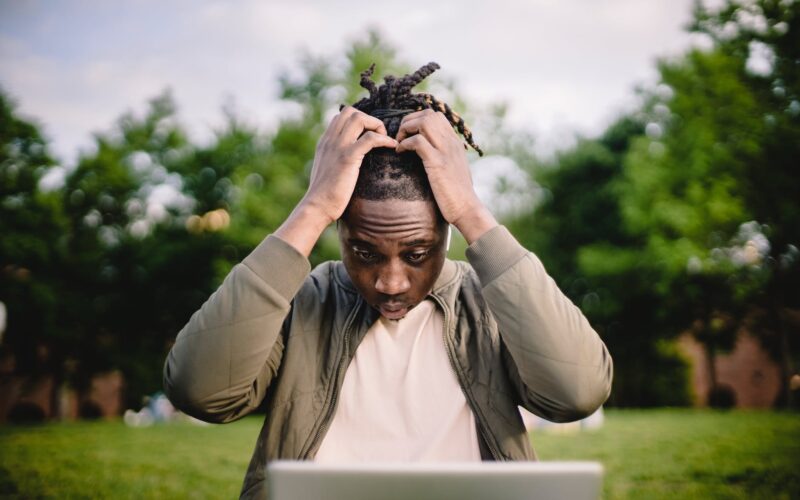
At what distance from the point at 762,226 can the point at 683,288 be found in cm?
467

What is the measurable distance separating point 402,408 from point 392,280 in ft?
1.39

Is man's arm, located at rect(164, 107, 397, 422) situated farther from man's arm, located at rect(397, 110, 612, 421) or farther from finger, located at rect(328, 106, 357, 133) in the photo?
man's arm, located at rect(397, 110, 612, 421)

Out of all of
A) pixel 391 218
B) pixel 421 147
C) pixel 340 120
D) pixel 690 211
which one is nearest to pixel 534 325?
pixel 391 218

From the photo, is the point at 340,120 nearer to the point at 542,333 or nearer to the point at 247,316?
the point at 247,316

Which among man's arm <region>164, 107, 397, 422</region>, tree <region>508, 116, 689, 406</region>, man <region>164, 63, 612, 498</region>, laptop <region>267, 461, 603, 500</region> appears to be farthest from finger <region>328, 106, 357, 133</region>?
tree <region>508, 116, 689, 406</region>

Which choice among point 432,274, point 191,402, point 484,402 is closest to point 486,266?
point 432,274

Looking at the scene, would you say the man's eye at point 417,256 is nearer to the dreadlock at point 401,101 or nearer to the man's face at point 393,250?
the man's face at point 393,250

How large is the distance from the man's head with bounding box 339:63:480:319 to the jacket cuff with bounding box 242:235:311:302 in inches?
8.5

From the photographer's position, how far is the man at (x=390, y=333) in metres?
1.84

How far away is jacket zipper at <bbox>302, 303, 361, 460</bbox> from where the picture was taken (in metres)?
1.95

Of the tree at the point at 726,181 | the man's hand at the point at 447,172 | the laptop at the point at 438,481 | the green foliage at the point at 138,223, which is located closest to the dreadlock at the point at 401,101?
the man's hand at the point at 447,172

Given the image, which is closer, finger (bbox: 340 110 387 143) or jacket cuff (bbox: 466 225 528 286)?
jacket cuff (bbox: 466 225 528 286)

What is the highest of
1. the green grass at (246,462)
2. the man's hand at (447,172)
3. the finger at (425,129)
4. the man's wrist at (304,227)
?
the finger at (425,129)

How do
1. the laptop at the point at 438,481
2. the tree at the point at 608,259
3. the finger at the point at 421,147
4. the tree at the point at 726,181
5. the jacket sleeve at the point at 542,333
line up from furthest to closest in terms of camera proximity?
the tree at the point at 608,259, the tree at the point at 726,181, the finger at the point at 421,147, the jacket sleeve at the point at 542,333, the laptop at the point at 438,481
